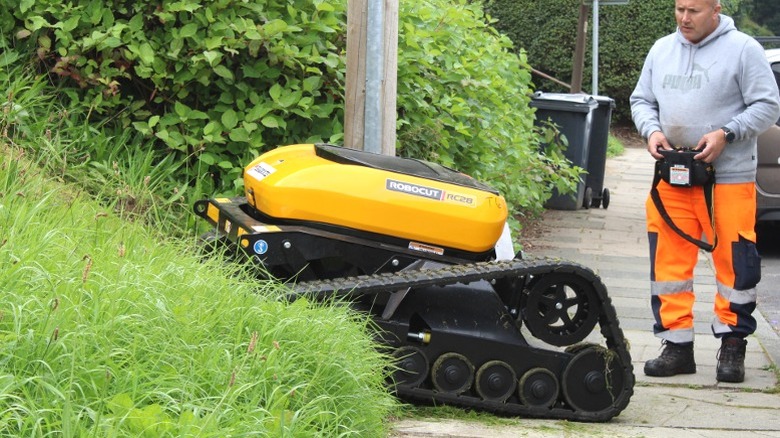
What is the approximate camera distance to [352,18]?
19.7 feet

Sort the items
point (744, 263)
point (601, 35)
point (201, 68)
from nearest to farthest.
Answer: point (744, 263)
point (201, 68)
point (601, 35)

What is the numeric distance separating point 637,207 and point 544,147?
177 cm

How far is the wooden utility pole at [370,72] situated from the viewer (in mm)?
5965

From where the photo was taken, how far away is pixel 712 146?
5.75 meters

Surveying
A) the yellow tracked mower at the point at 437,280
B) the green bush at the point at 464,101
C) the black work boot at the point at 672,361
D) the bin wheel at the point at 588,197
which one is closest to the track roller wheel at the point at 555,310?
the yellow tracked mower at the point at 437,280

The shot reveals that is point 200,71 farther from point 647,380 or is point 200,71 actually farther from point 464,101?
point 647,380

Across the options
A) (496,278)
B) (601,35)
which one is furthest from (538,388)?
(601,35)

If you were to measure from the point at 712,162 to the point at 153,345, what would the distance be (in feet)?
10.4

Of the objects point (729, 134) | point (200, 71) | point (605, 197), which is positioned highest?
point (200, 71)

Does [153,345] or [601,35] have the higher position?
[601,35]

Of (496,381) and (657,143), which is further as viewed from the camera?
(657,143)

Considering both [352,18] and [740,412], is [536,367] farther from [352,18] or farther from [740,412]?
[352,18]

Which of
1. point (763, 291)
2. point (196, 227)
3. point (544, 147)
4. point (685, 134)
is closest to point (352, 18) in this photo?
point (196, 227)

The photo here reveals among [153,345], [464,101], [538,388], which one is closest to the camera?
[153,345]
